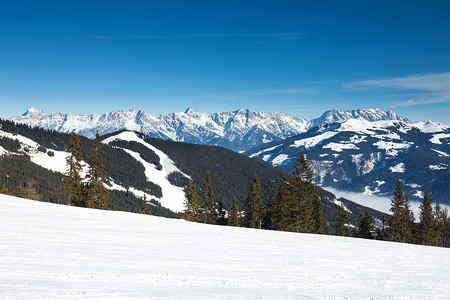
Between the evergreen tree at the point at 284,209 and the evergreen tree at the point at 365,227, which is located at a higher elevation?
the evergreen tree at the point at 284,209

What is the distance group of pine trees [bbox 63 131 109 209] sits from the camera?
4469 centimetres

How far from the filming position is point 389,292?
31.0 feet

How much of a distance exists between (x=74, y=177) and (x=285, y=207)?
107 ft

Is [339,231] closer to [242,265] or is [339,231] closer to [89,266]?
[242,265]

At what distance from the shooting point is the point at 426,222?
184 feet

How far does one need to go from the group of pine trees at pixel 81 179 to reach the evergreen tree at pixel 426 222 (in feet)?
189

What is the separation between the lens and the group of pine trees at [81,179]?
44.7m

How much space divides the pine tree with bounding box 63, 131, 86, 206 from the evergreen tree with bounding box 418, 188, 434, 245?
6035 cm

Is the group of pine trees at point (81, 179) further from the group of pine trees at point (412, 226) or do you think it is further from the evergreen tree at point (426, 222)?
the evergreen tree at point (426, 222)

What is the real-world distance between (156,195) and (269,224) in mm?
155119

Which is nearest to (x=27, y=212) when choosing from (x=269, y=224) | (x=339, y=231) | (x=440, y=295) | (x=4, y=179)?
(x=440, y=295)

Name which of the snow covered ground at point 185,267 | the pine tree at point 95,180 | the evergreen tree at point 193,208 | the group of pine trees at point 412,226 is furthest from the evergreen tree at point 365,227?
the pine tree at point 95,180

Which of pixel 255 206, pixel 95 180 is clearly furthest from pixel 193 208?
pixel 95 180

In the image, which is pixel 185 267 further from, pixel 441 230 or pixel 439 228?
pixel 441 230
